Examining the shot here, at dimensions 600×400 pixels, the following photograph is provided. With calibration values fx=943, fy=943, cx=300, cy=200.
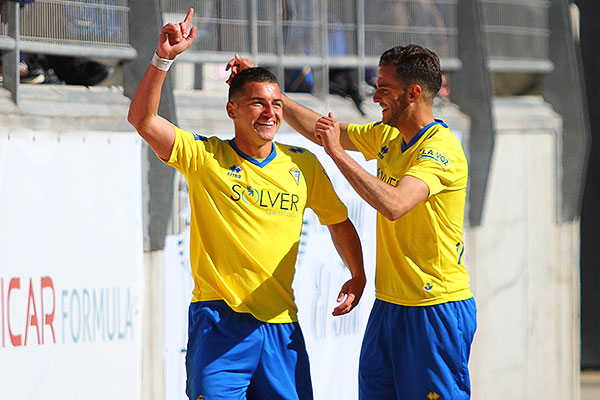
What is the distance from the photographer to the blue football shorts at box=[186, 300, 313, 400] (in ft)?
13.0

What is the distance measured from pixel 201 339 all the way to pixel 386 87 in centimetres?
142

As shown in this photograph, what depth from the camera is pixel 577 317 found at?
29.5ft

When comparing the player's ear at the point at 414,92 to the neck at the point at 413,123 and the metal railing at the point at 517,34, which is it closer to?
the neck at the point at 413,123

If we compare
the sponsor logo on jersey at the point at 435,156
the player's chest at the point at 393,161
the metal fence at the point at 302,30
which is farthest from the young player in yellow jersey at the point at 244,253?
the metal fence at the point at 302,30

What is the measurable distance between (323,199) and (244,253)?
19.9 inches

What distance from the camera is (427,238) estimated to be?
4.28 metres

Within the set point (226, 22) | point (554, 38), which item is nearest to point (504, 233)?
point (554, 38)

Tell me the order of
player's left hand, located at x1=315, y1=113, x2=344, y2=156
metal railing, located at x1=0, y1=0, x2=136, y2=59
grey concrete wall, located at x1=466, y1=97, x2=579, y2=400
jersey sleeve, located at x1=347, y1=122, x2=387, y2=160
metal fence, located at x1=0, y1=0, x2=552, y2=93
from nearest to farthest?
player's left hand, located at x1=315, y1=113, x2=344, y2=156, jersey sleeve, located at x1=347, y1=122, x2=387, y2=160, metal railing, located at x1=0, y1=0, x2=136, y2=59, metal fence, located at x1=0, y1=0, x2=552, y2=93, grey concrete wall, located at x1=466, y1=97, x2=579, y2=400

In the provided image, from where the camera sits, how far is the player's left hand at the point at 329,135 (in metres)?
3.94

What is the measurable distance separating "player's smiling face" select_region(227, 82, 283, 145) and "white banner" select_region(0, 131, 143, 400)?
151cm

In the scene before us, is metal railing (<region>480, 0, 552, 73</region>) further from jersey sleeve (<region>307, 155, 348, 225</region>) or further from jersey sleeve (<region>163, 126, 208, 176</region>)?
jersey sleeve (<region>163, 126, 208, 176</region>)

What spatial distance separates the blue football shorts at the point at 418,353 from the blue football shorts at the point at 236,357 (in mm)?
411

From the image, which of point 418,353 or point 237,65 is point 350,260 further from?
point 237,65

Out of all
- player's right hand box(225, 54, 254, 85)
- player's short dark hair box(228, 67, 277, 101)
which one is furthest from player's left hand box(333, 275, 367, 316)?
player's right hand box(225, 54, 254, 85)
